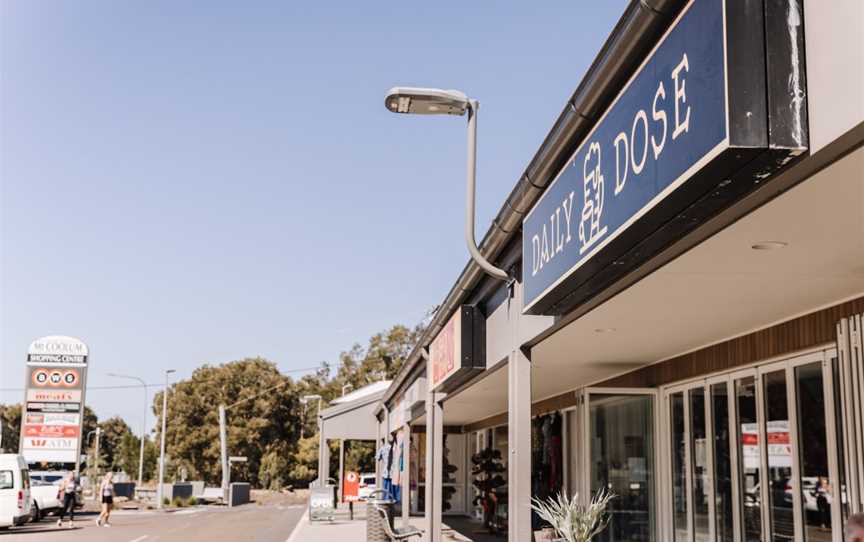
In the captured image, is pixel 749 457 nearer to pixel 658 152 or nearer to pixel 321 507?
pixel 658 152

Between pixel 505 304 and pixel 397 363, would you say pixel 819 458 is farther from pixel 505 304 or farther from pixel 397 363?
pixel 397 363

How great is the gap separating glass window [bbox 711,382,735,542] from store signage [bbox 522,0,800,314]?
16.9ft

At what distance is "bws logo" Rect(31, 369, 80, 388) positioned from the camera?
118ft

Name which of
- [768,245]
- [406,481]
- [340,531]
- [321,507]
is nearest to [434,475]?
[406,481]

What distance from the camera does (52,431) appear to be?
35.3 m

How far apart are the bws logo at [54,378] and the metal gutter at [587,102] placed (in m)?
30.7

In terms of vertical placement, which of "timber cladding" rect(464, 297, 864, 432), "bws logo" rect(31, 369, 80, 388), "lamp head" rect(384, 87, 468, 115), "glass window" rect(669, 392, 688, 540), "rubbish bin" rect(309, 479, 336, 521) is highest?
"lamp head" rect(384, 87, 468, 115)

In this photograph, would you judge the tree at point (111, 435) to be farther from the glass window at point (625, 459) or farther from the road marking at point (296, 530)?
the glass window at point (625, 459)

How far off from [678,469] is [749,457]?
2.47 meters

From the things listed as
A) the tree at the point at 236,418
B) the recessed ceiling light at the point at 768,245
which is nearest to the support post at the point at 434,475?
the recessed ceiling light at the point at 768,245

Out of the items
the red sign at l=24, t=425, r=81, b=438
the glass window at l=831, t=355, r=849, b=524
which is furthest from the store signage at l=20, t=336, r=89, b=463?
the glass window at l=831, t=355, r=849, b=524

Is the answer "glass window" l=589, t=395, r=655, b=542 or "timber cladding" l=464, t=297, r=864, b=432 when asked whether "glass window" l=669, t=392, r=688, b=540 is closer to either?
"timber cladding" l=464, t=297, r=864, b=432

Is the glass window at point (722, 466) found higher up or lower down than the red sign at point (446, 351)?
lower down

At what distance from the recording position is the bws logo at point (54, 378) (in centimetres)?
3594
